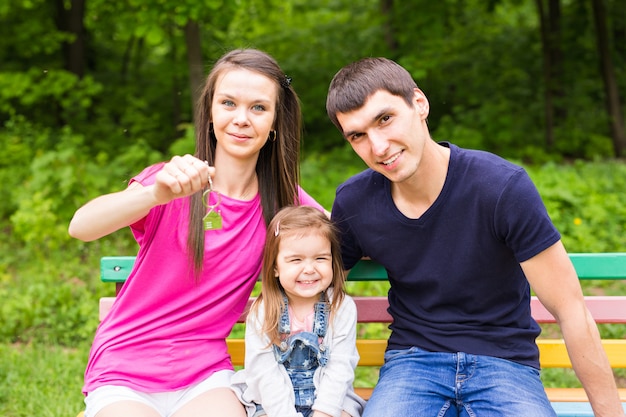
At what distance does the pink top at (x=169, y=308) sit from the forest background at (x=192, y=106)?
1372mm

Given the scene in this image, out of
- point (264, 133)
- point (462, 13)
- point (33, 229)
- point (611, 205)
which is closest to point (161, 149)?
point (33, 229)

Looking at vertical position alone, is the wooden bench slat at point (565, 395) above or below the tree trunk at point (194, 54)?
below

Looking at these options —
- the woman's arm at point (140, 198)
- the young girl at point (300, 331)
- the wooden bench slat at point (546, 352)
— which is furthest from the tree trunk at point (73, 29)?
the young girl at point (300, 331)

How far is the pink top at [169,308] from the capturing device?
2.62 m

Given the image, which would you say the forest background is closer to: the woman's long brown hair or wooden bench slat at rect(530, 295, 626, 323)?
wooden bench slat at rect(530, 295, 626, 323)

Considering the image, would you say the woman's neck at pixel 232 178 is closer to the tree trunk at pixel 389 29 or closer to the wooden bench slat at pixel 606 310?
the wooden bench slat at pixel 606 310

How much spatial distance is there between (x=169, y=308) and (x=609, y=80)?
10062 millimetres

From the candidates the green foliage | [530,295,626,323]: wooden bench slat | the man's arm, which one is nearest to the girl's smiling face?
the man's arm

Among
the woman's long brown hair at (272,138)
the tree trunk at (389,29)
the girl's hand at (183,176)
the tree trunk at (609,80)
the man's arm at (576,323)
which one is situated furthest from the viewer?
the tree trunk at (609,80)

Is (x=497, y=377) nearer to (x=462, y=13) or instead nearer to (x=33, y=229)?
(x=33, y=229)

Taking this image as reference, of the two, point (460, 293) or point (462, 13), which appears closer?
point (460, 293)

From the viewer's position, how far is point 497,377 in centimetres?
251

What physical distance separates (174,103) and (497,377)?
11.0 m

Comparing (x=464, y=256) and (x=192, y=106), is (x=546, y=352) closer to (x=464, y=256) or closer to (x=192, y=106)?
(x=464, y=256)
